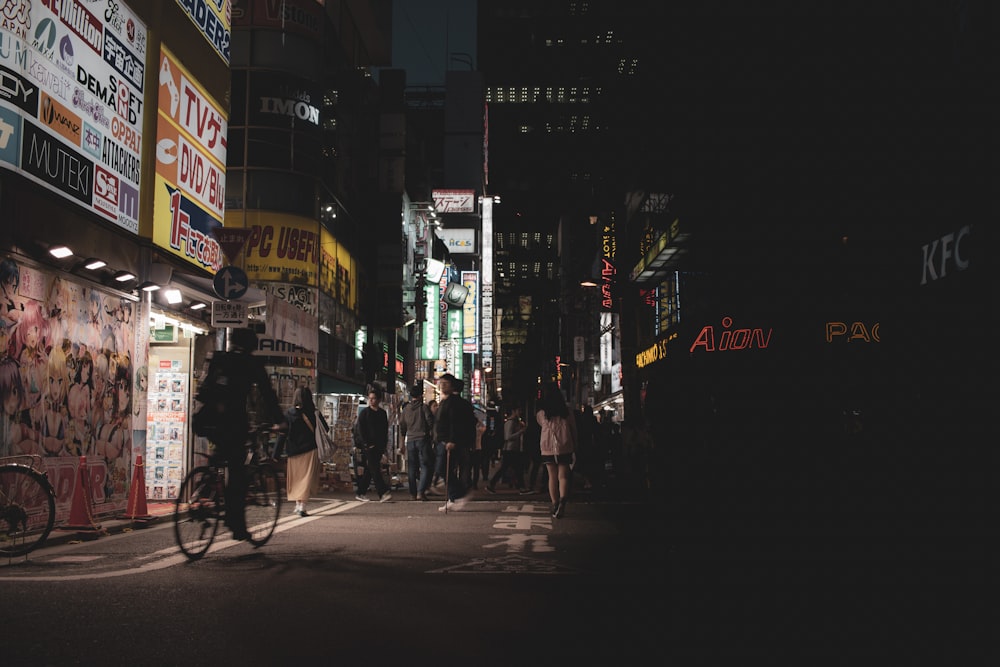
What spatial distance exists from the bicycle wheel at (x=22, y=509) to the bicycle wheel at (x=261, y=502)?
5.59 feet

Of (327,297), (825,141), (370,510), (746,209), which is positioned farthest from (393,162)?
(370,510)

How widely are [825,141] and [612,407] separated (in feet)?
107

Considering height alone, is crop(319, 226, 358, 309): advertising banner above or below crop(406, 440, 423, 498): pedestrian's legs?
above

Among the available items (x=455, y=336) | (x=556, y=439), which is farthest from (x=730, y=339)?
(x=455, y=336)

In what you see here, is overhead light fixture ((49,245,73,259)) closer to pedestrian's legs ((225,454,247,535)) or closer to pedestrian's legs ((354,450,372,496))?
pedestrian's legs ((225,454,247,535))

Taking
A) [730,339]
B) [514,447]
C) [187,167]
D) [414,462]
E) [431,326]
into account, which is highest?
[431,326]

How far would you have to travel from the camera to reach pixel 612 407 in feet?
179

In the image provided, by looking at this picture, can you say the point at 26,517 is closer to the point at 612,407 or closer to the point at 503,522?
the point at 503,522

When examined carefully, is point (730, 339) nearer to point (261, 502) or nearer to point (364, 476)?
point (364, 476)

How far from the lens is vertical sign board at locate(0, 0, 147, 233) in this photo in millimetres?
10406

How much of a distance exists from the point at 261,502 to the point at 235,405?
1.01 meters

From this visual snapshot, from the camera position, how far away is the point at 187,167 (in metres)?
16.6

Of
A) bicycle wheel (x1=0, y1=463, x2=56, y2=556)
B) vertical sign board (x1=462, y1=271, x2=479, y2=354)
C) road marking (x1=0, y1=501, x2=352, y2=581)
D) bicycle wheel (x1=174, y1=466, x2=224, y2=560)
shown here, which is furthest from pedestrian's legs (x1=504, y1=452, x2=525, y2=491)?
vertical sign board (x1=462, y1=271, x2=479, y2=354)

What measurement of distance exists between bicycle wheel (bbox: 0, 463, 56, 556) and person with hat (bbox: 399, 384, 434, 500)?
834 centimetres
